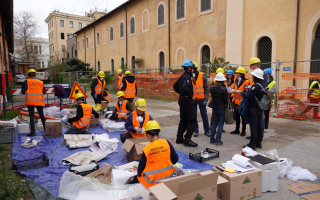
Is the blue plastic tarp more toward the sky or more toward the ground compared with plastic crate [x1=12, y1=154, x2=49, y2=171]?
more toward the ground

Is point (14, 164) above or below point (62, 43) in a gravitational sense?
below

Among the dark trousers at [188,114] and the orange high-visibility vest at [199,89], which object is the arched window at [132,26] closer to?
the orange high-visibility vest at [199,89]

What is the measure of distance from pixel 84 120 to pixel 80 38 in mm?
41461

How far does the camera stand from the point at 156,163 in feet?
10.1

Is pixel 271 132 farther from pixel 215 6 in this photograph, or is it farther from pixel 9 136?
pixel 215 6

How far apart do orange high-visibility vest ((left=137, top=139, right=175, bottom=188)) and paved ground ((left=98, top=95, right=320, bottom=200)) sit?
1.47m

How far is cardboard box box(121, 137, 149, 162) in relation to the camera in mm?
4328

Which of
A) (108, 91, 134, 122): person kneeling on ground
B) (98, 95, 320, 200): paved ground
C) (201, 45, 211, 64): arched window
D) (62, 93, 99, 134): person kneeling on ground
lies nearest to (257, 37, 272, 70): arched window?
(201, 45, 211, 64): arched window

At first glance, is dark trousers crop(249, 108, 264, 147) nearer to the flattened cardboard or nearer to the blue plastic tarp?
the blue plastic tarp

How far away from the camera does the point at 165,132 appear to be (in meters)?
6.99

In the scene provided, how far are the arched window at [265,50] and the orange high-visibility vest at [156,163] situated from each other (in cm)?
1205

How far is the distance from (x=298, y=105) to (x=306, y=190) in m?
6.15

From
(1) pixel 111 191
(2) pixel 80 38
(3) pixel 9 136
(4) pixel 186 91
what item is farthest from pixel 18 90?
(2) pixel 80 38

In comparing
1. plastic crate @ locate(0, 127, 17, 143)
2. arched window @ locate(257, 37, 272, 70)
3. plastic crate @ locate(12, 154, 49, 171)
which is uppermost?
arched window @ locate(257, 37, 272, 70)
